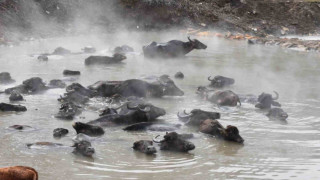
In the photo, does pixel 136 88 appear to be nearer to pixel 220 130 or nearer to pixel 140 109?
pixel 140 109

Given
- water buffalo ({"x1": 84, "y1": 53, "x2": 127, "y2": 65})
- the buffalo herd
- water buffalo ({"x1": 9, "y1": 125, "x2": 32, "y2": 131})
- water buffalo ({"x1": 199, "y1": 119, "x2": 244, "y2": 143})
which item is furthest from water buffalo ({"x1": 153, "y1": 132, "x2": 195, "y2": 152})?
water buffalo ({"x1": 84, "y1": 53, "x2": 127, "y2": 65})

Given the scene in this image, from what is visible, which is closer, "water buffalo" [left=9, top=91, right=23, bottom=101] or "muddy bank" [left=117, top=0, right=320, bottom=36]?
"water buffalo" [left=9, top=91, right=23, bottom=101]

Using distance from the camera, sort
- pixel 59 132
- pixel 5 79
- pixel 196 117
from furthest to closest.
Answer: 1. pixel 5 79
2. pixel 196 117
3. pixel 59 132

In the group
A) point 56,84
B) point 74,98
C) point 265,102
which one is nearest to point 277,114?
point 265,102

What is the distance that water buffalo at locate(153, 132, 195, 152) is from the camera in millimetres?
7130

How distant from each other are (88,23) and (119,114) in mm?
19612

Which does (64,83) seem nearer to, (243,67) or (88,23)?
(243,67)

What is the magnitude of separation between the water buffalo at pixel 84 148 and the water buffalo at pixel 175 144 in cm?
100

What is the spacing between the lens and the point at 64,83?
470 inches

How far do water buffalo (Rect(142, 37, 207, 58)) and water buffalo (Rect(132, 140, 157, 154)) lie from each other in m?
10.7

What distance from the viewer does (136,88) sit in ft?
36.2

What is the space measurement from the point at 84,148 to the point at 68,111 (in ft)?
7.93

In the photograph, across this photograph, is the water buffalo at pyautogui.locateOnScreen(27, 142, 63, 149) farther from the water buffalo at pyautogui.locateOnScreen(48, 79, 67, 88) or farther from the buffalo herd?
the water buffalo at pyautogui.locateOnScreen(48, 79, 67, 88)

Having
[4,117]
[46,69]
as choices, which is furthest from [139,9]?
[4,117]
